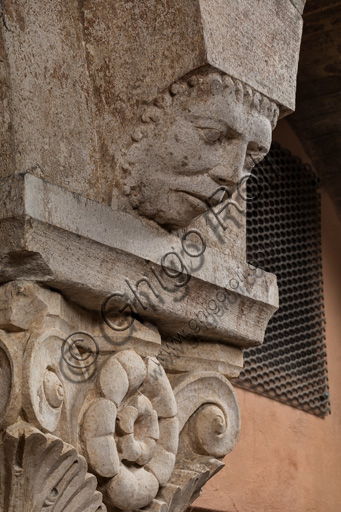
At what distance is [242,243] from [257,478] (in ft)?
4.85

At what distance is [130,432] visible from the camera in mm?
1869

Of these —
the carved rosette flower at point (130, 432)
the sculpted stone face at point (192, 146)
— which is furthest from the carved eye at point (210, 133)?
the carved rosette flower at point (130, 432)

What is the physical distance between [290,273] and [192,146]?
6.89 feet

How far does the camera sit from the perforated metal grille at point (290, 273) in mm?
3764

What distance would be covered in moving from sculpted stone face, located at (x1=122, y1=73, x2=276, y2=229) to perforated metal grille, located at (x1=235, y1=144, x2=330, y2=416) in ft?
5.76

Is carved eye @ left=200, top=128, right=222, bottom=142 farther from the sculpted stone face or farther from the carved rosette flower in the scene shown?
the carved rosette flower

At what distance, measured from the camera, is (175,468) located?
2076 mm

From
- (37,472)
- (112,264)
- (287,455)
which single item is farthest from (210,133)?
(287,455)

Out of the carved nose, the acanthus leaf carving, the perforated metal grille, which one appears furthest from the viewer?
the perforated metal grille

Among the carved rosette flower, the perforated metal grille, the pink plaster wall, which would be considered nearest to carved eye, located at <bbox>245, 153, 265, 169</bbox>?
the carved rosette flower

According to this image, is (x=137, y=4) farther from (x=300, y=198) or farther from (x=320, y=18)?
(x=300, y=198)

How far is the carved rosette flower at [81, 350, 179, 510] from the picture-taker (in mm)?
1813

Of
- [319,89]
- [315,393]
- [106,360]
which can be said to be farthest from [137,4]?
[315,393]

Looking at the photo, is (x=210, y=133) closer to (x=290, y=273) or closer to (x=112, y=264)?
(x=112, y=264)
